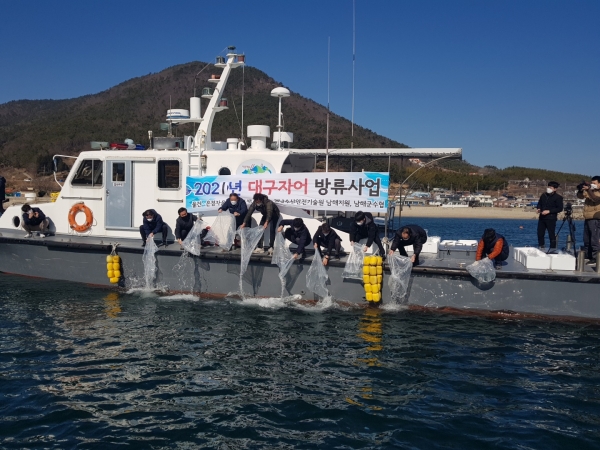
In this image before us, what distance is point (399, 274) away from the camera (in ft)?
31.7

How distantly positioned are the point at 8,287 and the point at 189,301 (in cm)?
436

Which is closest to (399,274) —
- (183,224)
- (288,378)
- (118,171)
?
(288,378)

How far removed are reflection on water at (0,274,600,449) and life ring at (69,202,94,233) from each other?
267 centimetres

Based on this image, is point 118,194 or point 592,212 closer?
point 592,212

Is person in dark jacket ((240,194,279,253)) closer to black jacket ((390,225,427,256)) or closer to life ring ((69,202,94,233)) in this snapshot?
black jacket ((390,225,427,256))

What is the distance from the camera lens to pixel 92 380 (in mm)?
6641

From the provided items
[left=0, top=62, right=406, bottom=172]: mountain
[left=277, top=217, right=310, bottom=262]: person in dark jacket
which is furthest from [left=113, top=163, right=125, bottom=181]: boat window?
[left=0, top=62, right=406, bottom=172]: mountain

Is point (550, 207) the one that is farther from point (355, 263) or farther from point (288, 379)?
point (288, 379)

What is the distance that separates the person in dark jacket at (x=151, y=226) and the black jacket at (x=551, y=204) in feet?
25.7

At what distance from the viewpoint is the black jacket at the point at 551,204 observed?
35.2 feet

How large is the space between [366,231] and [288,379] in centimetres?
423

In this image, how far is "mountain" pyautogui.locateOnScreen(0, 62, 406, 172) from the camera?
208 feet

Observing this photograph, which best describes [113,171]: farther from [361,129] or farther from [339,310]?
[361,129]

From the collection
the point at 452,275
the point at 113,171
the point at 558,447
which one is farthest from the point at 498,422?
the point at 113,171
